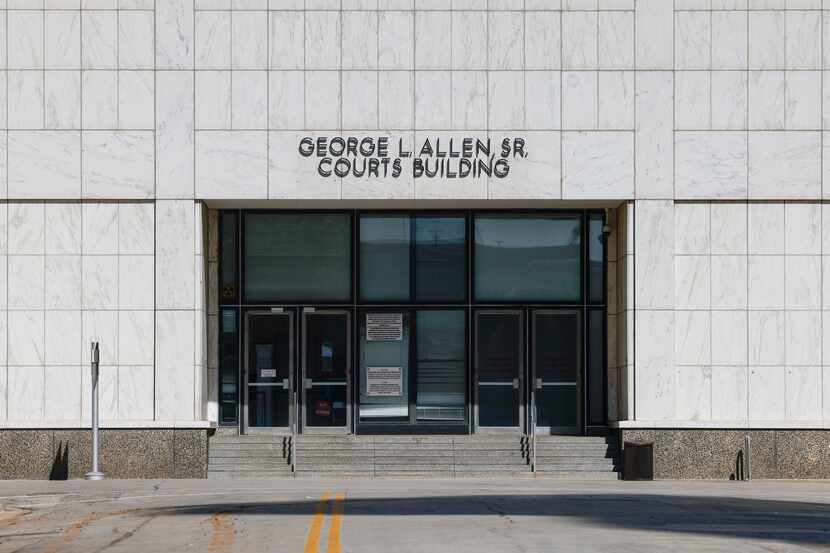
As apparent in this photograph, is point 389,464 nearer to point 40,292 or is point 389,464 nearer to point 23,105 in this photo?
point 40,292

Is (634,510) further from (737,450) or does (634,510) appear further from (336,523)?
(737,450)

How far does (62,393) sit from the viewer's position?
27047mm

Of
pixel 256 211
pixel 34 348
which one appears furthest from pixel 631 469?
pixel 34 348

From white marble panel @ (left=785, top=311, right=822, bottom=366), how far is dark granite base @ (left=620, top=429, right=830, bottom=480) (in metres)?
1.41

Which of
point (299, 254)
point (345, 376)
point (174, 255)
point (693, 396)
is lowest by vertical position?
point (693, 396)

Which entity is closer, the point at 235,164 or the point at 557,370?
the point at 235,164

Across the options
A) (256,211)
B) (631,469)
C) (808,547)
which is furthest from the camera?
(256,211)

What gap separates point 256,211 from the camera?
2961 centimetres

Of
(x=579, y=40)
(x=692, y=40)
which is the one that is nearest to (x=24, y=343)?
(x=579, y=40)

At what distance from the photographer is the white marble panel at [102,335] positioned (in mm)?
27172

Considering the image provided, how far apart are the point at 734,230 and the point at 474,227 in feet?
17.5

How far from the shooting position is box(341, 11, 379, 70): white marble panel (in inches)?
1091

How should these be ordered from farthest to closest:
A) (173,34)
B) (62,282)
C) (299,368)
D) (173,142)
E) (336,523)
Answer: (299,368), (173,34), (173,142), (62,282), (336,523)

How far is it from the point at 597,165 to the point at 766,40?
4.06 meters
